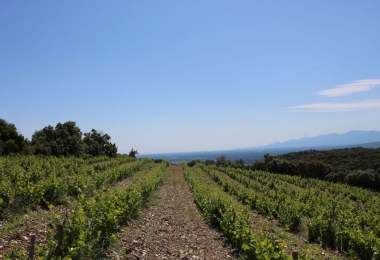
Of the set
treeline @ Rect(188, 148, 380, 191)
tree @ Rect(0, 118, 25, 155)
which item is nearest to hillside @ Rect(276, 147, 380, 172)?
treeline @ Rect(188, 148, 380, 191)

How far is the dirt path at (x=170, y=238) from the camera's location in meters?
7.86

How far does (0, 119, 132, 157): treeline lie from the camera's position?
137ft

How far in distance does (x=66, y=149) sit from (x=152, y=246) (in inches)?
1836

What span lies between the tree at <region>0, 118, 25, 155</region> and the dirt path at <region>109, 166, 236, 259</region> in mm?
33067

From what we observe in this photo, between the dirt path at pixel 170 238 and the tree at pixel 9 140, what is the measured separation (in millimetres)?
33067

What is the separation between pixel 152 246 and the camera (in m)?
8.42

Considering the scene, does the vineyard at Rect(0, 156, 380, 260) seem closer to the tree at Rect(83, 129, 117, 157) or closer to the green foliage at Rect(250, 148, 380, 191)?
the green foliage at Rect(250, 148, 380, 191)

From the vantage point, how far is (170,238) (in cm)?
954

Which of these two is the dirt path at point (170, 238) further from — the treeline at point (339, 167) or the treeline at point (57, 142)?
the treeline at point (339, 167)

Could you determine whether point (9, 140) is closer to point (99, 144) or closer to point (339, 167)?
point (99, 144)

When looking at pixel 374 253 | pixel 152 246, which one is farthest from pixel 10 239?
pixel 374 253

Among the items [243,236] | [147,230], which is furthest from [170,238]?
[243,236]

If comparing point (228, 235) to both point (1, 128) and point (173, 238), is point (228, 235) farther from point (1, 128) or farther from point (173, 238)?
point (1, 128)

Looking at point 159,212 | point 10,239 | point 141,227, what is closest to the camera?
point 10,239
